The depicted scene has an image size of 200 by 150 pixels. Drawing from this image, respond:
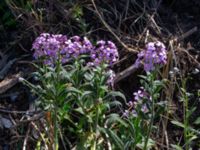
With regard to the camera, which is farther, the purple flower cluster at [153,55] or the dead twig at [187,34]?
the dead twig at [187,34]

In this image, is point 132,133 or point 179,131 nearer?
point 132,133

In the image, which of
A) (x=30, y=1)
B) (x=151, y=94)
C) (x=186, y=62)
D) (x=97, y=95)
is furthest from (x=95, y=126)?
(x=30, y=1)

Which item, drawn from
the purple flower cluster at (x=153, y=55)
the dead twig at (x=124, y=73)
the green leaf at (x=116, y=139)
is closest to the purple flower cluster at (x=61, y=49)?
the purple flower cluster at (x=153, y=55)

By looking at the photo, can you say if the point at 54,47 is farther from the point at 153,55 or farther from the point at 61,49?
the point at 153,55

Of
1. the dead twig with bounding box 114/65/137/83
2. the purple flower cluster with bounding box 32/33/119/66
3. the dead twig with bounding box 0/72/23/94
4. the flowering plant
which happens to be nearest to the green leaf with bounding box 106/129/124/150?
the flowering plant

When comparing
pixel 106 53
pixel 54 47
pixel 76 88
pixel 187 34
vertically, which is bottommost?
pixel 187 34

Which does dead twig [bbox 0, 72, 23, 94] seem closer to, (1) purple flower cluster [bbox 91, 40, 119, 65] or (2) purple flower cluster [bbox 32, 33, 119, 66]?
(2) purple flower cluster [bbox 32, 33, 119, 66]

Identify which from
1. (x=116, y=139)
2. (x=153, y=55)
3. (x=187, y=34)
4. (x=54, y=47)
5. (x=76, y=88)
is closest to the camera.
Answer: (x=153, y=55)

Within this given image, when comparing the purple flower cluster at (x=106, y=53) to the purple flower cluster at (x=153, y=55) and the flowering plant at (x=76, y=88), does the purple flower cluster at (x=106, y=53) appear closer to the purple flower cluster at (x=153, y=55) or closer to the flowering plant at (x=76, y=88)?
the flowering plant at (x=76, y=88)

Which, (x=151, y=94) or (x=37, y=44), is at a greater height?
(x=37, y=44)

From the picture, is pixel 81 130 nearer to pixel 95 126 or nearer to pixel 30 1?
pixel 95 126

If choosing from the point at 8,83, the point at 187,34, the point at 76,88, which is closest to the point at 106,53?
the point at 76,88
